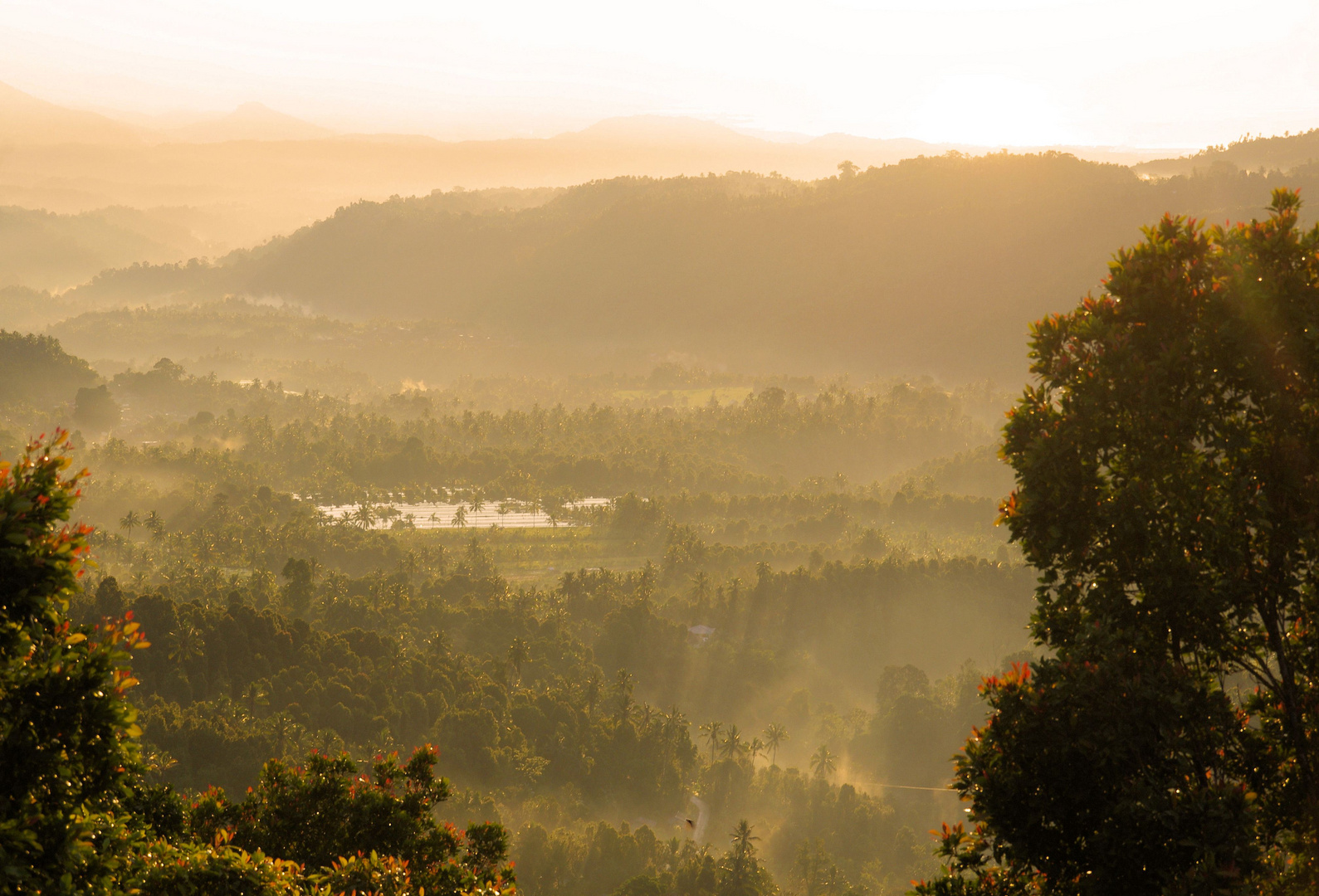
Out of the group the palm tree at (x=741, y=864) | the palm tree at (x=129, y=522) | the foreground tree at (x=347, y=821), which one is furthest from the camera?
the palm tree at (x=129, y=522)

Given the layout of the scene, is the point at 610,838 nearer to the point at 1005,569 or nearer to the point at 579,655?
the point at 579,655

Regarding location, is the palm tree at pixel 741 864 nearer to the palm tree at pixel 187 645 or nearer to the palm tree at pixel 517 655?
the palm tree at pixel 517 655

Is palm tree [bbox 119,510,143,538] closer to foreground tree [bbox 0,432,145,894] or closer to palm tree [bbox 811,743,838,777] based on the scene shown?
palm tree [bbox 811,743,838,777]

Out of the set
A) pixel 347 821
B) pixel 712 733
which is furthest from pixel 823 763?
pixel 347 821

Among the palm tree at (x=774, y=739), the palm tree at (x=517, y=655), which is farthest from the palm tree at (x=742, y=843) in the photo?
the palm tree at (x=517, y=655)

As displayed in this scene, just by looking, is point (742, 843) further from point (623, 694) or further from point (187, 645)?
point (187, 645)

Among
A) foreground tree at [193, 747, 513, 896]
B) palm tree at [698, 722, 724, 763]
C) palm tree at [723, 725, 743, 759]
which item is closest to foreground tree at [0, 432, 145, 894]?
foreground tree at [193, 747, 513, 896]
